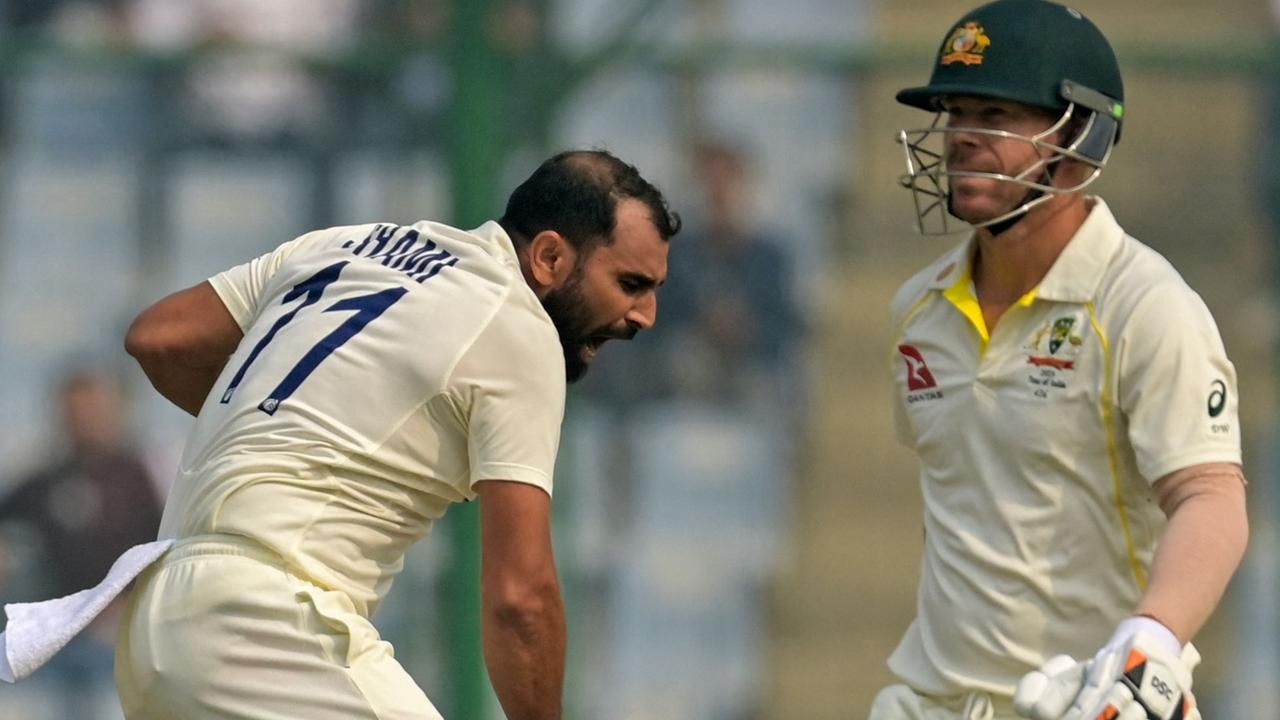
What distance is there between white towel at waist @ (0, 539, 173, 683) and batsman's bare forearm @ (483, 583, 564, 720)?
599 millimetres

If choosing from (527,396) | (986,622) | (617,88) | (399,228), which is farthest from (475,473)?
(617,88)

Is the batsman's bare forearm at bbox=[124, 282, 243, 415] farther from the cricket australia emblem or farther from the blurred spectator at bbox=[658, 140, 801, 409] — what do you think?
the blurred spectator at bbox=[658, 140, 801, 409]

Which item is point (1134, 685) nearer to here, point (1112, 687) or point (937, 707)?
point (1112, 687)

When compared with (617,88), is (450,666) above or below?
below

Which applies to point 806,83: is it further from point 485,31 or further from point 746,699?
point 746,699

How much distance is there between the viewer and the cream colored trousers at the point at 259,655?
11.4 ft

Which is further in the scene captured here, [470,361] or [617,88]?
[617,88]

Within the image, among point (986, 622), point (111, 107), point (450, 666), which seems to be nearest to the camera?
point (986, 622)

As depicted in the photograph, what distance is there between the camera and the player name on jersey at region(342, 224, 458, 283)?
12.1 ft

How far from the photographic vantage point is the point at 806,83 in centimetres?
813

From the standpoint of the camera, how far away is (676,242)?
25.9ft

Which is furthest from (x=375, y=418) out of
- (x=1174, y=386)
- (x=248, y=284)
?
(x=1174, y=386)

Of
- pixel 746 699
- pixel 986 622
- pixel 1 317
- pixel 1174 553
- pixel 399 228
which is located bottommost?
pixel 746 699

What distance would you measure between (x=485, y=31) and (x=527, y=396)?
4330 millimetres
